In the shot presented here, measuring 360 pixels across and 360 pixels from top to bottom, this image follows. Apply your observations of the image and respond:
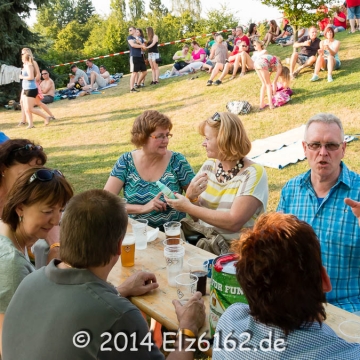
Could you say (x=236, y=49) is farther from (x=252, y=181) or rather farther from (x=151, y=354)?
(x=151, y=354)

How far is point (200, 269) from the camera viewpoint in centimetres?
252

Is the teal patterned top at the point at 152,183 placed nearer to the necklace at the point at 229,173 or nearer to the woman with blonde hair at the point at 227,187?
the woman with blonde hair at the point at 227,187

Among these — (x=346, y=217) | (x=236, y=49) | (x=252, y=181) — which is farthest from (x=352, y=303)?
(x=236, y=49)

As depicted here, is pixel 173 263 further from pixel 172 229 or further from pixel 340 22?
pixel 340 22

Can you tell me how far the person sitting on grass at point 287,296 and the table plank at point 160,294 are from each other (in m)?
0.54

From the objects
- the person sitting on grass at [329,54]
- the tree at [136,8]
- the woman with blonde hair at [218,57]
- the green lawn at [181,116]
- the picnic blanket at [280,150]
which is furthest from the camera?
the tree at [136,8]

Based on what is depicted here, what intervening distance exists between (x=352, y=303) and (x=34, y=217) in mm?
1802

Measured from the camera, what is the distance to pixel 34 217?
90.3 inches

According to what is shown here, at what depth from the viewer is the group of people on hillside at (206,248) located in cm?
143

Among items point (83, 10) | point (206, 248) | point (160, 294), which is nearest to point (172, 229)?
point (206, 248)

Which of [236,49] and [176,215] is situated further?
[236,49]

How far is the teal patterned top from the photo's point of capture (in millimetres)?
3697

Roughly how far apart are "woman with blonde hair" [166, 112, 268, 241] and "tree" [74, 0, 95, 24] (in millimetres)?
63844

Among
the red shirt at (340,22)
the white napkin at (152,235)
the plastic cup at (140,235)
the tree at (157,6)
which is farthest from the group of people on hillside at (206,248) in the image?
the tree at (157,6)
